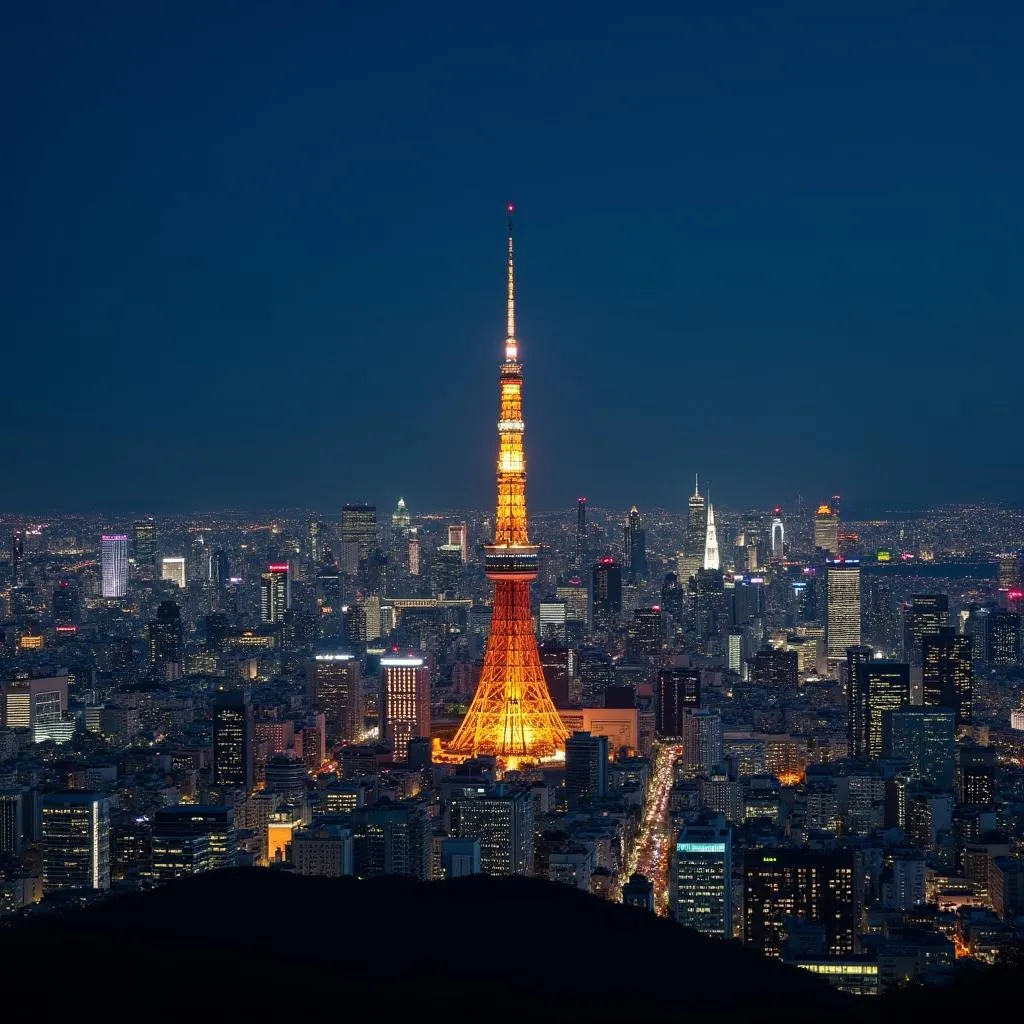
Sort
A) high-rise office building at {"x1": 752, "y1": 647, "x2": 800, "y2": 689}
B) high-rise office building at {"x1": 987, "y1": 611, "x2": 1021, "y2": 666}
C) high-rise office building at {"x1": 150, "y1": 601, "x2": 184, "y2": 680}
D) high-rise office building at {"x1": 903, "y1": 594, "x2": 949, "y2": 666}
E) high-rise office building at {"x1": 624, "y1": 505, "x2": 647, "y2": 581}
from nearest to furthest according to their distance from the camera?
high-rise office building at {"x1": 752, "y1": 647, "x2": 800, "y2": 689}, high-rise office building at {"x1": 150, "y1": 601, "x2": 184, "y2": 680}, high-rise office building at {"x1": 903, "y1": 594, "x2": 949, "y2": 666}, high-rise office building at {"x1": 987, "y1": 611, "x2": 1021, "y2": 666}, high-rise office building at {"x1": 624, "y1": 505, "x2": 647, "y2": 581}

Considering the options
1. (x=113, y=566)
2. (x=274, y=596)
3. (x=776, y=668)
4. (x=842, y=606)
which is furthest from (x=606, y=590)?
(x=113, y=566)

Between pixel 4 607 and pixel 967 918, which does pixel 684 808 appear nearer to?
pixel 967 918

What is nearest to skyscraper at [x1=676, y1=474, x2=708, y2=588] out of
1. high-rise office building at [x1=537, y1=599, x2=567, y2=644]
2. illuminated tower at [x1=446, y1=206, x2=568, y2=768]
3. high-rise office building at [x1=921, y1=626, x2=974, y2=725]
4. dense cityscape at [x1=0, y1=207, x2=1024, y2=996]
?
dense cityscape at [x1=0, y1=207, x2=1024, y2=996]

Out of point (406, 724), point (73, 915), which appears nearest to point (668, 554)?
point (406, 724)

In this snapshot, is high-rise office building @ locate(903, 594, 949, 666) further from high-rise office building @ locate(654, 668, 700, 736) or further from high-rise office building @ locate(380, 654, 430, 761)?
high-rise office building @ locate(380, 654, 430, 761)

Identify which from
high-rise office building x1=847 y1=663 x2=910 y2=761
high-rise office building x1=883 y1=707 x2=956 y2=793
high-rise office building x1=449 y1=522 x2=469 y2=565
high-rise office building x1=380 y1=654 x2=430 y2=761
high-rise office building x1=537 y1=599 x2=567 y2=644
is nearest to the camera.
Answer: high-rise office building x1=883 y1=707 x2=956 y2=793

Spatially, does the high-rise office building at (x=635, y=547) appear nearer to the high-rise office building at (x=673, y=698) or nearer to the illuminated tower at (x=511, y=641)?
the high-rise office building at (x=673, y=698)
